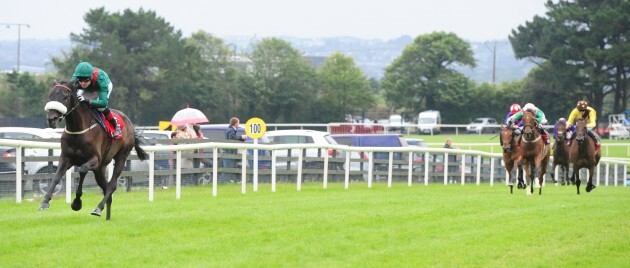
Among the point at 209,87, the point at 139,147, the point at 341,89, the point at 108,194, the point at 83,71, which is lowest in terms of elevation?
the point at 108,194

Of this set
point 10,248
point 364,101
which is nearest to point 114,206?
point 10,248

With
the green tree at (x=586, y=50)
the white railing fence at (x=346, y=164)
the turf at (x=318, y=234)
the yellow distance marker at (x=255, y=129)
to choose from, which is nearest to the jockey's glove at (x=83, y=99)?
the turf at (x=318, y=234)

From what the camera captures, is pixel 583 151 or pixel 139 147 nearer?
pixel 139 147

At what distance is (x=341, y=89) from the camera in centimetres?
9238

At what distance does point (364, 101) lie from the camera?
95500 millimetres

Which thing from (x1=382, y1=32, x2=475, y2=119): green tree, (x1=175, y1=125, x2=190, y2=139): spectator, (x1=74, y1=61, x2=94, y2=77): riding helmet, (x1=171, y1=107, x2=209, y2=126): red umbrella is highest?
(x1=382, y1=32, x2=475, y2=119): green tree

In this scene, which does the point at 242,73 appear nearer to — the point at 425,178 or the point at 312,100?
A: the point at 312,100

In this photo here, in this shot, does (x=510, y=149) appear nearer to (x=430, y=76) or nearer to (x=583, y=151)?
(x=583, y=151)

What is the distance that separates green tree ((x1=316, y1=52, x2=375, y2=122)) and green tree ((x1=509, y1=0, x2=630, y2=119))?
15.1 meters

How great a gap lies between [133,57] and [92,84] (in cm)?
5584

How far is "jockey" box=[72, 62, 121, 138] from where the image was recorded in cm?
1212

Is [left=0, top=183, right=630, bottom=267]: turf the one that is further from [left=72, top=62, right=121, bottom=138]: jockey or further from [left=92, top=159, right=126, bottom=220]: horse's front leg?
[left=72, top=62, right=121, bottom=138]: jockey

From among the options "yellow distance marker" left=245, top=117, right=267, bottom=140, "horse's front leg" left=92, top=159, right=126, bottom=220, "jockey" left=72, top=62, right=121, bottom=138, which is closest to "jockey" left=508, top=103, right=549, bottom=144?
"yellow distance marker" left=245, top=117, right=267, bottom=140

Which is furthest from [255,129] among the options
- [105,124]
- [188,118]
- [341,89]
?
[341,89]
